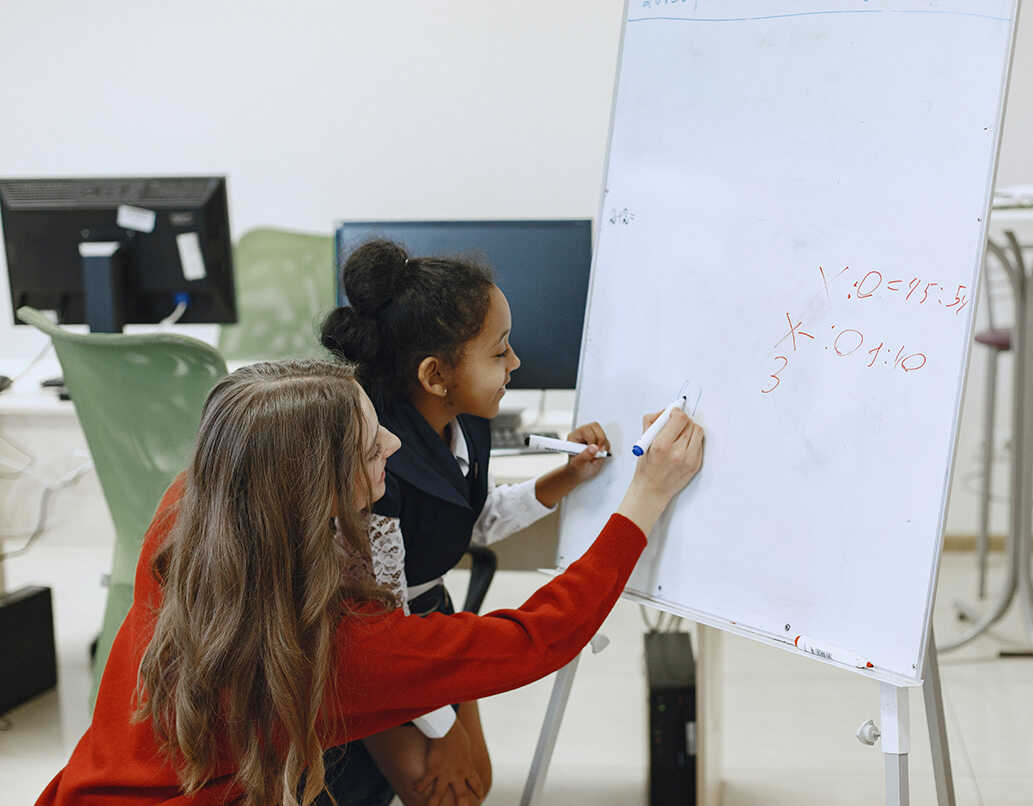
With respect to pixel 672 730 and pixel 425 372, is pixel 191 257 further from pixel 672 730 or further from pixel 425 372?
pixel 672 730

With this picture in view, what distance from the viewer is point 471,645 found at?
1.10 metres

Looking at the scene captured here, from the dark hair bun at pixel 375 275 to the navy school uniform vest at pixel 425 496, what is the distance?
14 centimetres

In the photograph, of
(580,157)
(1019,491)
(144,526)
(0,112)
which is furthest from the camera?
(0,112)

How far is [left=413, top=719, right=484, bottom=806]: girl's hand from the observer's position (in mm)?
1450

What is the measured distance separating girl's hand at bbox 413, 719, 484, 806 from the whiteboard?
0.37 meters

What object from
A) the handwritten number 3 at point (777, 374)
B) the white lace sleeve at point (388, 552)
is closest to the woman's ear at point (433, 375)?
the white lace sleeve at point (388, 552)

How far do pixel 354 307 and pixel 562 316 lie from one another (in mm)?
679

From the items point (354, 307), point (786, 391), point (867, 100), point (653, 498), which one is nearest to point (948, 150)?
point (867, 100)

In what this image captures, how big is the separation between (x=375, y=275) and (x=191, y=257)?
1.25m

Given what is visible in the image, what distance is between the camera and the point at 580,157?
3352mm

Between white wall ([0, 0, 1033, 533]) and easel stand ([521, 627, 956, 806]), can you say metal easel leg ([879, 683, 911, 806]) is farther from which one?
white wall ([0, 0, 1033, 533])

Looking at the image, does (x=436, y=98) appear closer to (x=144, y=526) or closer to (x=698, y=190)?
(x=144, y=526)

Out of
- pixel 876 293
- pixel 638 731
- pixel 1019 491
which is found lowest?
pixel 638 731

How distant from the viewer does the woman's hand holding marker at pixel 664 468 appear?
1.24m
